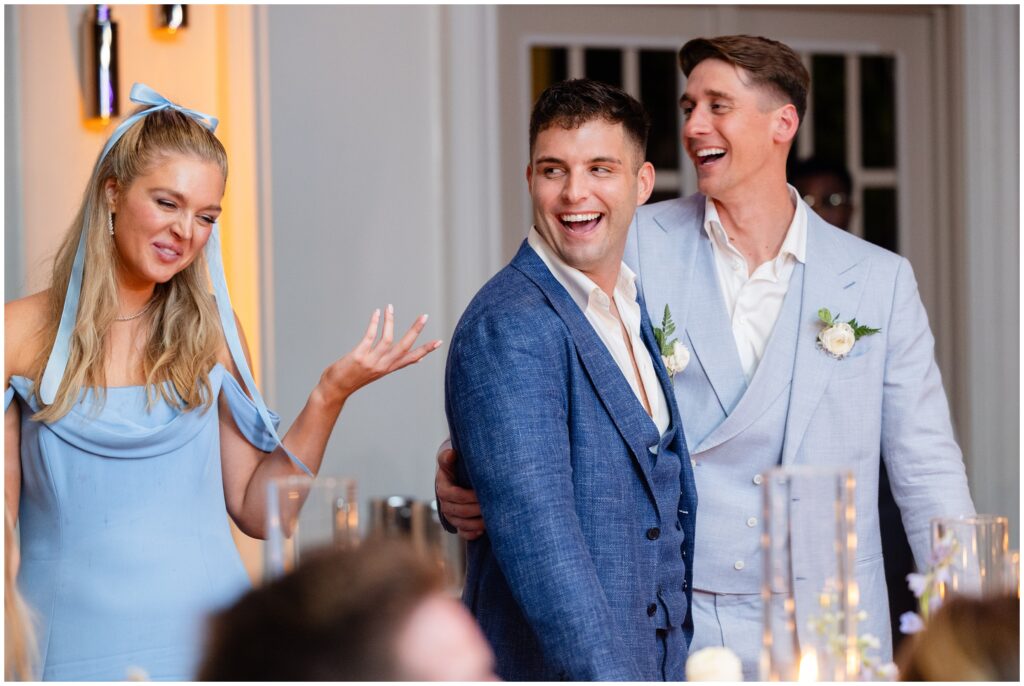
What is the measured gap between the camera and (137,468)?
1.88 meters

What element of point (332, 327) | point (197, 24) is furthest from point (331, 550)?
point (197, 24)

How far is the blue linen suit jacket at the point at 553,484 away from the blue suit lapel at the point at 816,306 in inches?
14.8

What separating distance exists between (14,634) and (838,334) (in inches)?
53.2

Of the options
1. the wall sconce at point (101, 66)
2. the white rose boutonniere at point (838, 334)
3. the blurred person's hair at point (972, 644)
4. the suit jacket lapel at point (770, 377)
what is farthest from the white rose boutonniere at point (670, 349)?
the wall sconce at point (101, 66)

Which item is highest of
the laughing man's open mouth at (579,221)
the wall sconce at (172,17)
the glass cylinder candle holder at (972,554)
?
the wall sconce at (172,17)

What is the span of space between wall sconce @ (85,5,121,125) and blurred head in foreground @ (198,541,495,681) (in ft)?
9.35

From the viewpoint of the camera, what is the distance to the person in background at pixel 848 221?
2656 mm

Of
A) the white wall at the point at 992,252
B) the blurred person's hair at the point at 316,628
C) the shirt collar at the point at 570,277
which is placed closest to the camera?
the blurred person's hair at the point at 316,628

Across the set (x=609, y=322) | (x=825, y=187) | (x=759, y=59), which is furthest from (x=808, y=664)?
(x=825, y=187)

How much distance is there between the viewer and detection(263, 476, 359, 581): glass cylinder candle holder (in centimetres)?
112

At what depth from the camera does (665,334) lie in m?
2.08

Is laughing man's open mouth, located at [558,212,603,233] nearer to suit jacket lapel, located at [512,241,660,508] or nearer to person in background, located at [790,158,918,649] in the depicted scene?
suit jacket lapel, located at [512,241,660,508]

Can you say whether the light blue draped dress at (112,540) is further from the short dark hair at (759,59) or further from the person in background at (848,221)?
the person in background at (848,221)

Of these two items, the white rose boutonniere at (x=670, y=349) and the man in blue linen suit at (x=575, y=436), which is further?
the white rose boutonniere at (x=670, y=349)
